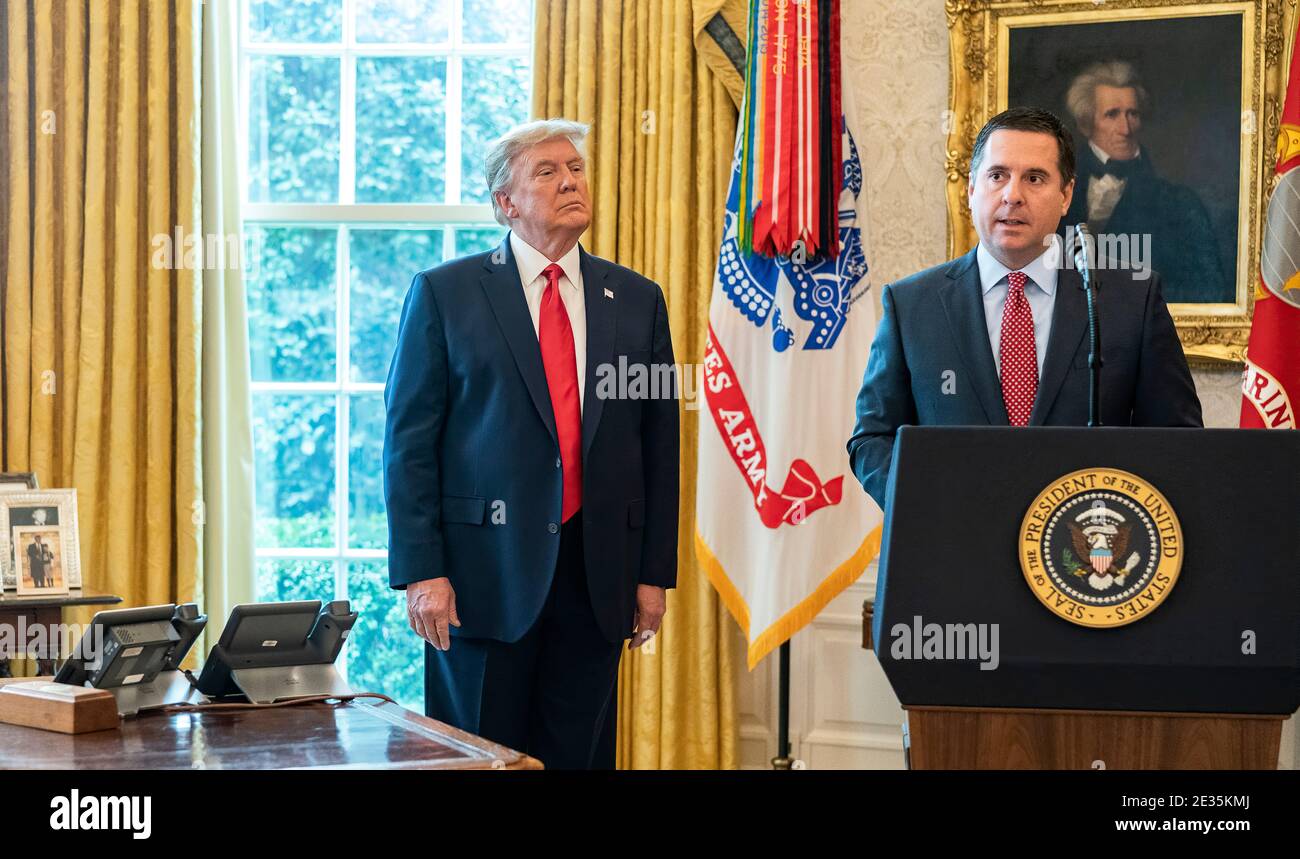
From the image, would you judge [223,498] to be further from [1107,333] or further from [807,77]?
[1107,333]

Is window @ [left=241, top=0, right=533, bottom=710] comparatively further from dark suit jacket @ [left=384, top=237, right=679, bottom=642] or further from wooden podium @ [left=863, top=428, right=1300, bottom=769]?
wooden podium @ [left=863, top=428, right=1300, bottom=769]

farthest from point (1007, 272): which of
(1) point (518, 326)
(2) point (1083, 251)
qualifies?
(1) point (518, 326)

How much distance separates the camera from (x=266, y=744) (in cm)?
166

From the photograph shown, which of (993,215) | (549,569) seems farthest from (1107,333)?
(549,569)

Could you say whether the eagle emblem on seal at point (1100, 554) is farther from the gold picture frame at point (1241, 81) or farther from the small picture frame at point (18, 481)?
the small picture frame at point (18, 481)

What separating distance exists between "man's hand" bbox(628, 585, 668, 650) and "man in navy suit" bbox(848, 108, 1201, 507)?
70 cm

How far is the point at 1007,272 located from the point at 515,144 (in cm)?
107

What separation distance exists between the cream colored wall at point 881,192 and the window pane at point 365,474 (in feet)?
4.67

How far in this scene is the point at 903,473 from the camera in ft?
4.99

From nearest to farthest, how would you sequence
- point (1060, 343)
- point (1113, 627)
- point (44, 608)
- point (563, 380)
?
point (1113, 627), point (1060, 343), point (563, 380), point (44, 608)

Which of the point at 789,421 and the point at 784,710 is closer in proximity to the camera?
the point at 789,421

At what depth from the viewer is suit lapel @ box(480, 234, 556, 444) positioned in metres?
2.61

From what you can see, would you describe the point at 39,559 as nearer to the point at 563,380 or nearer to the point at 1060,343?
the point at 563,380
